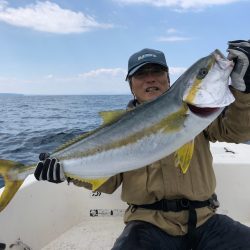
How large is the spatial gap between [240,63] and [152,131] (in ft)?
2.68

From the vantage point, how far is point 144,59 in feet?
13.9

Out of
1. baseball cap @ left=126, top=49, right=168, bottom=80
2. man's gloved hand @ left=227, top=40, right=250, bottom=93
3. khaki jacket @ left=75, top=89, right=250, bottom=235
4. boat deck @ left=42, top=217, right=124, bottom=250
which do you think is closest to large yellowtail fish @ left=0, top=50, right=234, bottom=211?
man's gloved hand @ left=227, top=40, right=250, bottom=93

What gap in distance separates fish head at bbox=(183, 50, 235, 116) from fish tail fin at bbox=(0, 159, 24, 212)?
1.70 metres

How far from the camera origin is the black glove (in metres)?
3.41

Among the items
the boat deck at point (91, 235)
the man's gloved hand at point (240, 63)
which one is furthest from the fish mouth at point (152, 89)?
the boat deck at point (91, 235)

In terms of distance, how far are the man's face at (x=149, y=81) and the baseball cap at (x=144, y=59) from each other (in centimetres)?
5

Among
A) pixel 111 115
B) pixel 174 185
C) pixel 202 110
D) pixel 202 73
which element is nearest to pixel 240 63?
pixel 202 73

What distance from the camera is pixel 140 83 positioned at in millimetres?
4289

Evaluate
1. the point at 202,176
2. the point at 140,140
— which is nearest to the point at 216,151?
the point at 202,176

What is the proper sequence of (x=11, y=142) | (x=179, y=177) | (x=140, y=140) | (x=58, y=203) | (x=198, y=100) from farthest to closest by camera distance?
(x=11, y=142) → (x=58, y=203) → (x=179, y=177) → (x=140, y=140) → (x=198, y=100)

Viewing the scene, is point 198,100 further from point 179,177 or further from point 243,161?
point 243,161

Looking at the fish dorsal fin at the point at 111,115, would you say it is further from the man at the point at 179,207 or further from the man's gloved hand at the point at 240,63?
the man's gloved hand at the point at 240,63

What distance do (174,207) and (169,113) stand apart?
1.40 metres

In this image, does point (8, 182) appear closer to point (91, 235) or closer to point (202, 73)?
point (202, 73)
